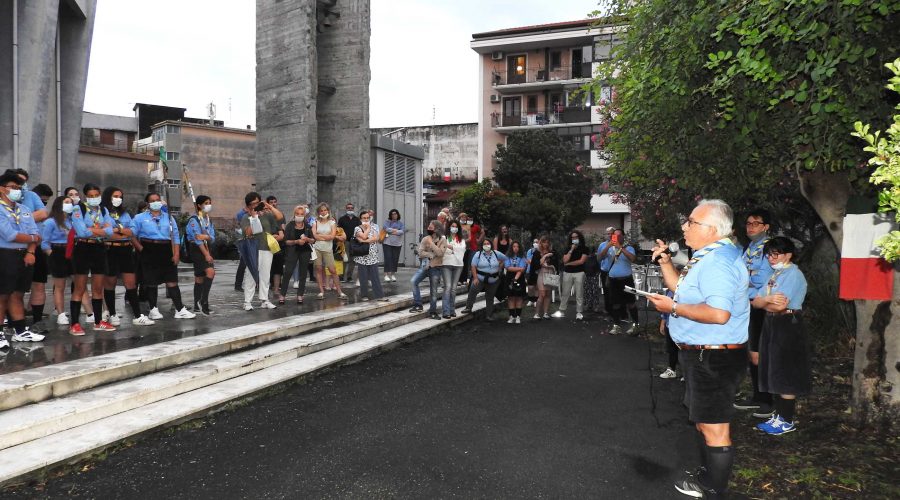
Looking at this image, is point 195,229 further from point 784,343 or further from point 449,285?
point 784,343

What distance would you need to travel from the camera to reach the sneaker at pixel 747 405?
19.0 feet

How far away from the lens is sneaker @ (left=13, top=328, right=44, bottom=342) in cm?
629

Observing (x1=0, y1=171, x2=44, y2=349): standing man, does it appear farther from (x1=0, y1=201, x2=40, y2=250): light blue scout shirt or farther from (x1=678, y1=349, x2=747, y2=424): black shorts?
(x1=678, y1=349, x2=747, y2=424): black shorts

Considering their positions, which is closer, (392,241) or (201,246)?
(201,246)

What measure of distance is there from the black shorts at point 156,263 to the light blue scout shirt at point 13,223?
153 centimetres

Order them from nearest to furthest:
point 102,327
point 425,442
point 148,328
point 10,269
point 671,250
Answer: point 671,250
point 425,442
point 10,269
point 102,327
point 148,328

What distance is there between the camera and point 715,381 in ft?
11.5

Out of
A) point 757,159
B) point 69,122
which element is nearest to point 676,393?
point 757,159

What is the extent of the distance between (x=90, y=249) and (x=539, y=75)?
39.0m

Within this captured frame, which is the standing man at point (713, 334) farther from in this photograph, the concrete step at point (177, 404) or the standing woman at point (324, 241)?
the standing woman at point (324, 241)

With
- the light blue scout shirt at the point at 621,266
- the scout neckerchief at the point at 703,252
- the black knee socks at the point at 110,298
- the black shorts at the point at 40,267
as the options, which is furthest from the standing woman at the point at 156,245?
the light blue scout shirt at the point at 621,266

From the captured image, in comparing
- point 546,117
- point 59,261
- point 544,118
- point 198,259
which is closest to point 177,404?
point 59,261

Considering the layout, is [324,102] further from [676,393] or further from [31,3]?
[676,393]

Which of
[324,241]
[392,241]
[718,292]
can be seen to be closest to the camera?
[718,292]
